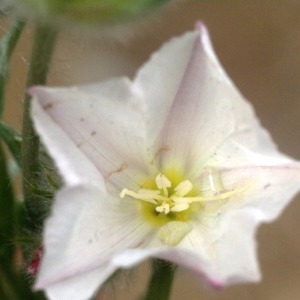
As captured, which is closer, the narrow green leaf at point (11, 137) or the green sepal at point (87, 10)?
the green sepal at point (87, 10)

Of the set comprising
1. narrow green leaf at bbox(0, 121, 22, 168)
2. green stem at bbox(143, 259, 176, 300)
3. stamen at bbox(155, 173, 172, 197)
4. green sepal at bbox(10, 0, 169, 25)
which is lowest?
green stem at bbox(143, 259, 176, 300)

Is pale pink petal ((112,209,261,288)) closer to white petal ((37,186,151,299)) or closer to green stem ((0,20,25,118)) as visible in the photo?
white petal ((37,186,151,299))

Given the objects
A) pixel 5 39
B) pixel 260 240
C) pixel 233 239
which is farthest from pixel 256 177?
pixel 260 240

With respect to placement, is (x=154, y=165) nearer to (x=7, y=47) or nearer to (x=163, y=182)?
(x=163, y=182)

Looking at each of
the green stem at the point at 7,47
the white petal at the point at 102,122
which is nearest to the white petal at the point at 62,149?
the white petal at the point at 102,122

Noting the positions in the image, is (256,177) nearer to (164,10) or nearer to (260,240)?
(164,10)

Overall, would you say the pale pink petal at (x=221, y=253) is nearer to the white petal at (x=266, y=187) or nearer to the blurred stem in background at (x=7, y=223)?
the white petal at (x=266, y=187)

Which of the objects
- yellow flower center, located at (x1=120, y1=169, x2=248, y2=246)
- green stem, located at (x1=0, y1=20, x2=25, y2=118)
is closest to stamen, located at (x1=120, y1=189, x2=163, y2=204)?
yellow flower center, located at (x1=120, y1=169, x2=248, y2=246)

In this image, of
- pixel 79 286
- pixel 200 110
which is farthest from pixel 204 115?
pixel 79 286
